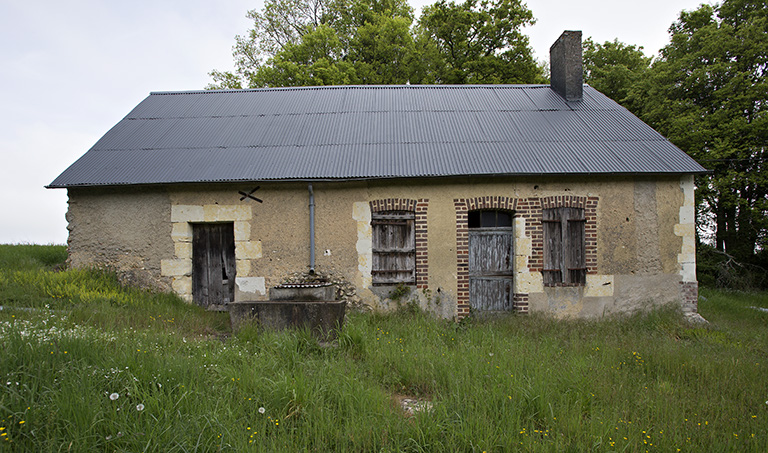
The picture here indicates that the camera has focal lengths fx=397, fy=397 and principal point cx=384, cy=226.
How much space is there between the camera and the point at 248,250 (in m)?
7.61

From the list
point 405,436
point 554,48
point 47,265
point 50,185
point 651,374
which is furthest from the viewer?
point 554,48

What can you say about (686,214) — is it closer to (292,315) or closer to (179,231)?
(292,315)

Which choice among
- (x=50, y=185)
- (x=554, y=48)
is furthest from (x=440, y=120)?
(x=50, y=185)

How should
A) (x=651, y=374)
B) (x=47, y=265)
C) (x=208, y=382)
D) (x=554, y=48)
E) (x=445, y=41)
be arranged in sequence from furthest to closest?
(x=445, y=41) < (x=554, y=48) < (x=47, y=265) < (x=651, y=374) < (x=208, y=382)

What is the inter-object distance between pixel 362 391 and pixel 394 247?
4174 mm

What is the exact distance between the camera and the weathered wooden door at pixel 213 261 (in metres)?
7.79

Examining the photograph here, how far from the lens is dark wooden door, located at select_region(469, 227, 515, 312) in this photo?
7.72 meters

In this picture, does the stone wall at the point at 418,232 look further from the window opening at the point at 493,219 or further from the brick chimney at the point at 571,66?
the brick chimney at the point at 571,66

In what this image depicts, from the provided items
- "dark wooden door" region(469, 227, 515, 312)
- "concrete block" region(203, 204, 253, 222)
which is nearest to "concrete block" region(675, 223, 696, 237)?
"dark wooden door" region(469, 227, 515, 312)

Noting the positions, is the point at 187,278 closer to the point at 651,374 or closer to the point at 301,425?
the point at 301,425

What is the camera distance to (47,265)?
878 centimetres

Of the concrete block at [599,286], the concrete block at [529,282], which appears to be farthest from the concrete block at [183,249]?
the concrete block at [599,286]

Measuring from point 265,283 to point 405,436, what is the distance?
514 cm

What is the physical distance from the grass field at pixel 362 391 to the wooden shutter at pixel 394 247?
1891 millimetres
